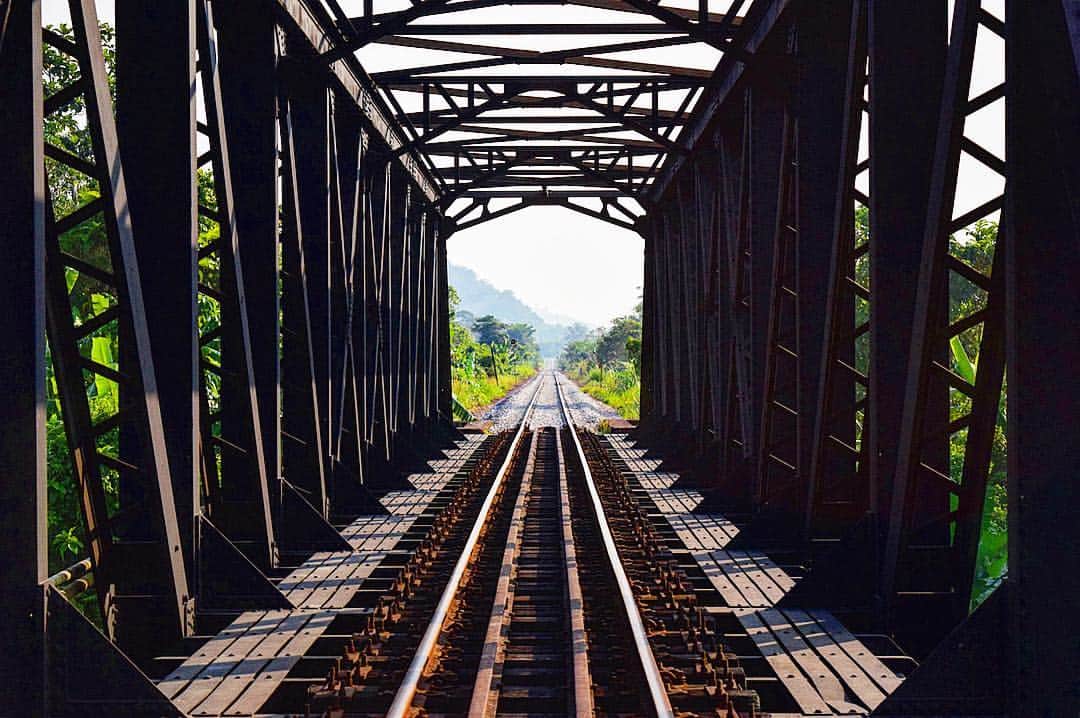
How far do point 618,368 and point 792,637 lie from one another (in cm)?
8621

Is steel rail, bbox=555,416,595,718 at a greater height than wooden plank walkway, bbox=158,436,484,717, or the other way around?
steel rail, bbox=555,416,595,718

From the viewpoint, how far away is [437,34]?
1200 cm

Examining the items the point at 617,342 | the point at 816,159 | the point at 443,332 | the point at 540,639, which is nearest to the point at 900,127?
the point at 816,159

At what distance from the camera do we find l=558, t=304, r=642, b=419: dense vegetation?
4766 cm

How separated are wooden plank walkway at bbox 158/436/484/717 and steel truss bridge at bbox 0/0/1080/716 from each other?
252 millimetres

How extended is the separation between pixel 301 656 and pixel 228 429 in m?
2.95

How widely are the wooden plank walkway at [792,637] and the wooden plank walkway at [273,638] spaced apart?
2900 millimetres

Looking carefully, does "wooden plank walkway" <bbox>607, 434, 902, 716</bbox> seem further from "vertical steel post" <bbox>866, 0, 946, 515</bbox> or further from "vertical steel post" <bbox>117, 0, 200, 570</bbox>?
"vertical steel post" <bbox>117, 0, 200, 570</bbox>

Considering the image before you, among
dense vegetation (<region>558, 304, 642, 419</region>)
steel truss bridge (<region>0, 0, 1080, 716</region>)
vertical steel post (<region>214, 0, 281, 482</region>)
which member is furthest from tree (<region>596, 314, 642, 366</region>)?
vertical steel post (<region>214, 0, 281, 482</region>)

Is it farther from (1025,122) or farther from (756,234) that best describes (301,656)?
(756,234)

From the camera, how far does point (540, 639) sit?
6617 millimetres

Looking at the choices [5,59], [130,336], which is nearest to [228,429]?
[130,336]

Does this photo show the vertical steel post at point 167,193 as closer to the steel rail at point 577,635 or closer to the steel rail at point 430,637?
the steel rail at point 430,637

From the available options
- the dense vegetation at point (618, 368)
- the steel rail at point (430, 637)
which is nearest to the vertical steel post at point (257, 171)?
the steel rail at point (430, 637)
